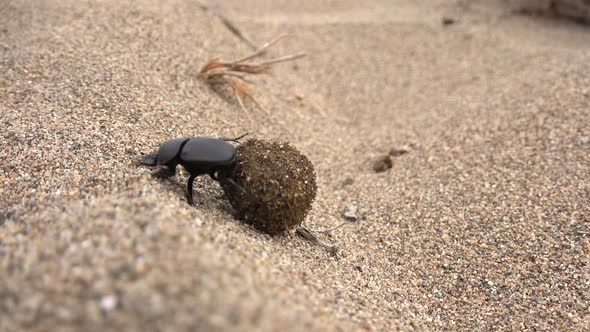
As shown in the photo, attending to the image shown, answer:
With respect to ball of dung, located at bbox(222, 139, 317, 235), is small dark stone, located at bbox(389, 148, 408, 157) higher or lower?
lower

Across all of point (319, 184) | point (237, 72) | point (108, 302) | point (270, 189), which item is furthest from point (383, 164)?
point (108, 302)

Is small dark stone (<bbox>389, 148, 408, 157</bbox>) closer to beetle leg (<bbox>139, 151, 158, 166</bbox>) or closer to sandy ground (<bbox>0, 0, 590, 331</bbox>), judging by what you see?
sandy ground (<bbox>0, 0, 590, 331</bbox>)

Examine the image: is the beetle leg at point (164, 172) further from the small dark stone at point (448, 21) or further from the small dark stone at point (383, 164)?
the small dark stone at point (448, 21)

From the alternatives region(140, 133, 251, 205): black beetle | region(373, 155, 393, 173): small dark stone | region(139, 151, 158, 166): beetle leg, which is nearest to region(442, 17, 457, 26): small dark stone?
region(373, 155, 393, 173): small dark stone

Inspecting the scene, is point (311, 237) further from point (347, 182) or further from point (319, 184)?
A: point (347, 182)

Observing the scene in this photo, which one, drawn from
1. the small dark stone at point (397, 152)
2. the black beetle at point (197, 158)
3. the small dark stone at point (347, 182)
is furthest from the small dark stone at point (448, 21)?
the black beetle at point (197, 158)

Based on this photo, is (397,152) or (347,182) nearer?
(347,182)
